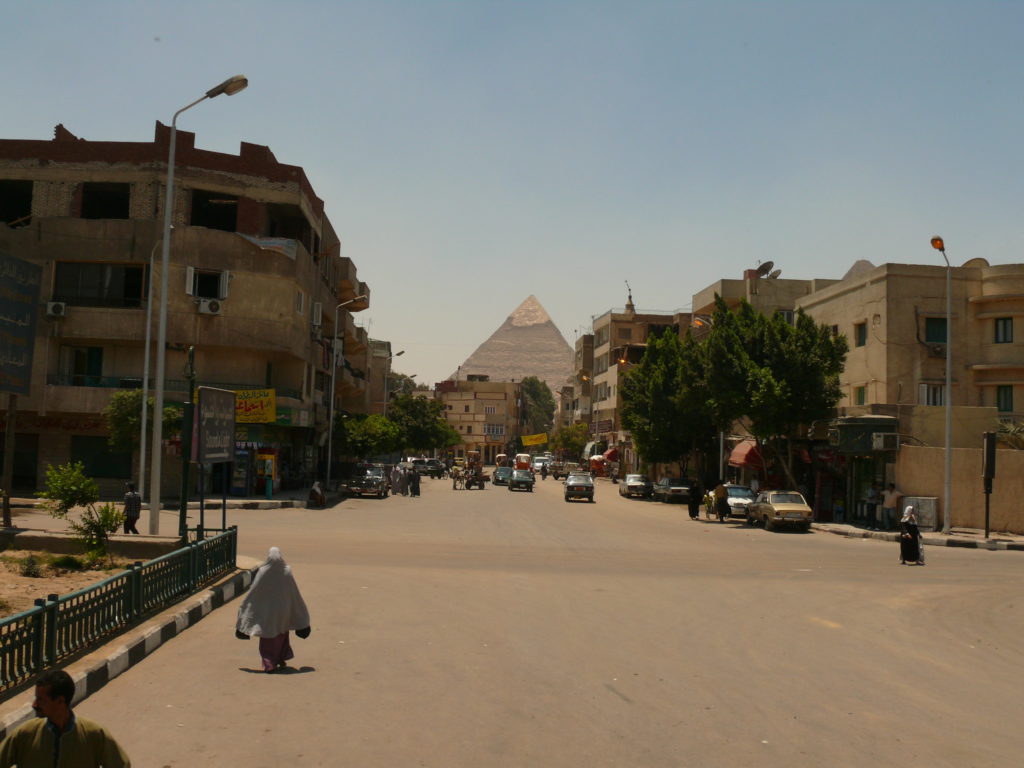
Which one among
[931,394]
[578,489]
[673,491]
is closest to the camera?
[931,394]

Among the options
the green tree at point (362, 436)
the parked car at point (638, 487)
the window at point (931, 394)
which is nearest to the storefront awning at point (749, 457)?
the window at point (931, 394)

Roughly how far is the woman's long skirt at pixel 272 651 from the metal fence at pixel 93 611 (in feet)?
5.60

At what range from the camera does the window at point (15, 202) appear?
46653 millimetres

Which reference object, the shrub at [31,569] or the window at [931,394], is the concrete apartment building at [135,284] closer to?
the shrub at [31,569]

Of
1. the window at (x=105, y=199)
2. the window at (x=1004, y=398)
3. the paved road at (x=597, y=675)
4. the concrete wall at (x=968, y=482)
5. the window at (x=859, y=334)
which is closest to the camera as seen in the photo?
the paved road at (x=597, y=675)

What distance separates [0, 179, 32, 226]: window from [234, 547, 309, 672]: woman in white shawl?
4264cm

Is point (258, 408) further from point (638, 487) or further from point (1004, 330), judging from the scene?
point (1004, 330)

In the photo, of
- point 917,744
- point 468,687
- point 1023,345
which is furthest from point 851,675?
point 1023,345

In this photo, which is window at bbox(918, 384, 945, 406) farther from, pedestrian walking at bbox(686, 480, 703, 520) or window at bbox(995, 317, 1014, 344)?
pedestrian walking at bbox(686, 480, 703, 520)

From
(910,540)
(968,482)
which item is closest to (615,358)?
(968,482)

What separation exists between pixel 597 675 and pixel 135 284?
128 feet

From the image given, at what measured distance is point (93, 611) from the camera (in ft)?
32.2

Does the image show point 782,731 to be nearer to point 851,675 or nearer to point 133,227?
point 851,675

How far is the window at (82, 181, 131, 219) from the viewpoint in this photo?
1774 inches
